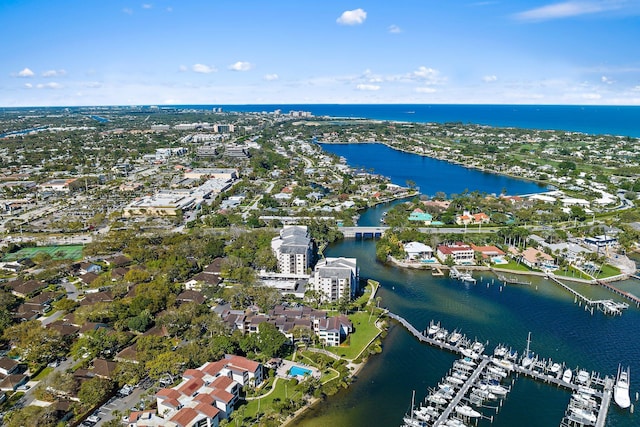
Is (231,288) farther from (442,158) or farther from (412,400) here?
(442,158)

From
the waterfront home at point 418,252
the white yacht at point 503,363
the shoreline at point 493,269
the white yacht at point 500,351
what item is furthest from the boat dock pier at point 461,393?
the waterfront home at point 418,252

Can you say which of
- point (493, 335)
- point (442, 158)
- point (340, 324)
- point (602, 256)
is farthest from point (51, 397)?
point (442, 158)

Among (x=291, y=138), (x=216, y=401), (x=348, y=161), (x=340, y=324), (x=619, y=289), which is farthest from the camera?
(x=291, y=138)

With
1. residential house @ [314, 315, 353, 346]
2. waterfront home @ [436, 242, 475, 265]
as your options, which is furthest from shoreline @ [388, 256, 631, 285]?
residential house @ [314, 315, 353, 346]

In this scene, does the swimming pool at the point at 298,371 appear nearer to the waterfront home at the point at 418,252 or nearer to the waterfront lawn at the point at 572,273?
the waterfront home at the point at 418,252

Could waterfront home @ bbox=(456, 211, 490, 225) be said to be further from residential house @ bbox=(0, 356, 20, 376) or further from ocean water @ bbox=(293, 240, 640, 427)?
residential house @ bbox=(0, 356, 20, 376)
